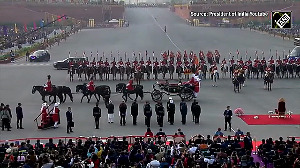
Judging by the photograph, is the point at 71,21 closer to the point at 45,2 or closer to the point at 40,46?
the point at 45,2

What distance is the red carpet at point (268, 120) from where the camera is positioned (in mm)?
27938

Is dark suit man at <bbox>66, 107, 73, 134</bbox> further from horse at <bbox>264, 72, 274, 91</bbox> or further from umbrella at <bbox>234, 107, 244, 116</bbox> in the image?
horse at <bbox>264, 72, 274, 91</bbox>

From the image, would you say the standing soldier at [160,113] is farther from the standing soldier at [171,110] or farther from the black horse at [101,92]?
the black horse at [101,92]

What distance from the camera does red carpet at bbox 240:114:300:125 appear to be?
2794cm

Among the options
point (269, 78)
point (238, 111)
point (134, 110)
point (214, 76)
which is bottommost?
point (238, 111)

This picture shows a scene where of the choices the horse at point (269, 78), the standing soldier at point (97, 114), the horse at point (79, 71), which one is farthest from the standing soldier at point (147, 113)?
the horse at point (79, 71)

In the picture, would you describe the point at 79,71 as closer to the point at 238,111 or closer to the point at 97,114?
the point at 238,111

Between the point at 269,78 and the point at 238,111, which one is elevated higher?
the point at 269,78

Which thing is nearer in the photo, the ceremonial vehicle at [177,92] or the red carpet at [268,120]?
the red carpet at [268,120]

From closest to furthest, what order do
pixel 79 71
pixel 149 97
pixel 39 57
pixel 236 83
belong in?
pixel 149 97 → pixel 236 83 → pixel 79 71 → pixel 39 57

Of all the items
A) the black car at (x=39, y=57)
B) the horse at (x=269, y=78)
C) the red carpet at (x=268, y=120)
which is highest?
the black car at (x=39, y=57)

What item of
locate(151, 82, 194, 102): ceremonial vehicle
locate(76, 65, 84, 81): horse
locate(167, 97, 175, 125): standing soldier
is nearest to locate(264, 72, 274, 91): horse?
locate(151, 82, 194, 102): ceremonial vehicle

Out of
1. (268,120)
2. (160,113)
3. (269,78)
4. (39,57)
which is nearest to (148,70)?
(269,78)

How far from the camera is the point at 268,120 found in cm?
2853
